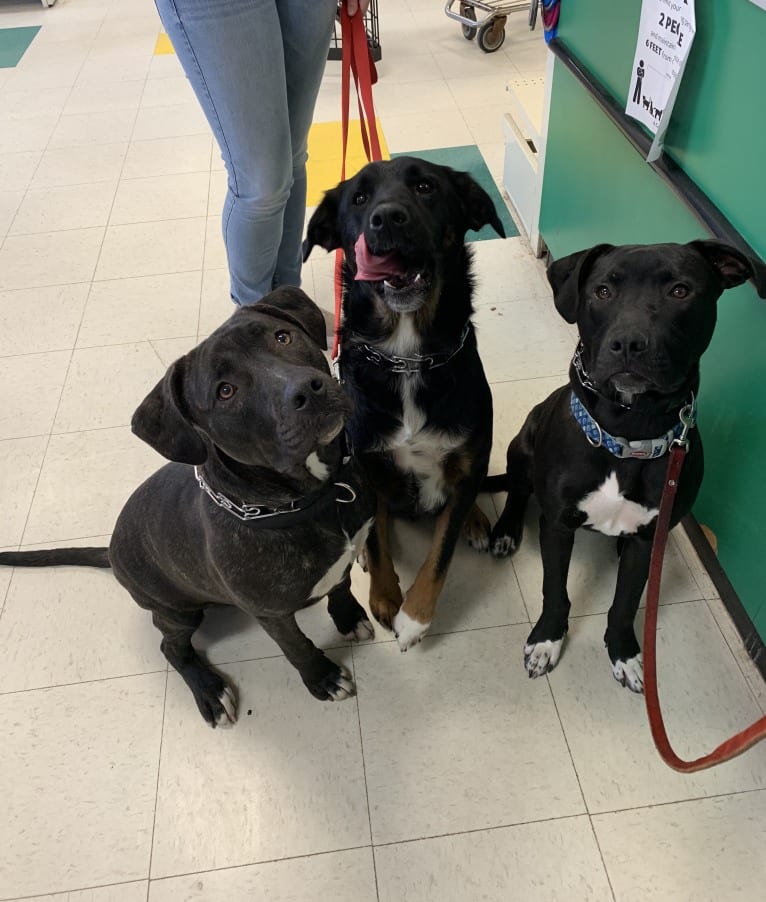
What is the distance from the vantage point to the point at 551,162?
9.40 feet

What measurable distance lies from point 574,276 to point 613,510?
54 centimetres

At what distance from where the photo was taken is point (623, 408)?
143cm

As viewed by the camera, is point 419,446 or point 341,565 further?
point 419,446

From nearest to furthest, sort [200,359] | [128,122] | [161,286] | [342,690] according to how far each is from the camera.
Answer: [200,359], [342,690], [161,286], [128,122]

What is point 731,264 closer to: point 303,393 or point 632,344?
point 632,344

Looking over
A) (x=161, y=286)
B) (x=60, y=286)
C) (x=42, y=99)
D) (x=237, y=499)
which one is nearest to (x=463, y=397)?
(x=237, y=499)

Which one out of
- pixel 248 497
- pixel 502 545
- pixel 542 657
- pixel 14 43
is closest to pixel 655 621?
pixel 542 657

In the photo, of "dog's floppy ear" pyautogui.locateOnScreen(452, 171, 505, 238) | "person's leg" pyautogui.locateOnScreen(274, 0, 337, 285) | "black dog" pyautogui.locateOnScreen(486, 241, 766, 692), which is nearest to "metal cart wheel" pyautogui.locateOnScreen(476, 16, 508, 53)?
"person's leg" pyautogui.locateOnScreen(274, 0, 337, 285)

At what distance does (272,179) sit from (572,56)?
1.23 metres

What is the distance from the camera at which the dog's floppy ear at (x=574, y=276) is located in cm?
143

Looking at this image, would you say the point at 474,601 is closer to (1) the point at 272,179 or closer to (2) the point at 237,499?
(2) the point at 237,499

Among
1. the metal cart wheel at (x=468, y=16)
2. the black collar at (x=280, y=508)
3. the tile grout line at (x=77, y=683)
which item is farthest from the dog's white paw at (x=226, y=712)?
the metal cart wheel at (x=468, y=16)

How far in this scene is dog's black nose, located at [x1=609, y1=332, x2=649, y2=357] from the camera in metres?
1.24

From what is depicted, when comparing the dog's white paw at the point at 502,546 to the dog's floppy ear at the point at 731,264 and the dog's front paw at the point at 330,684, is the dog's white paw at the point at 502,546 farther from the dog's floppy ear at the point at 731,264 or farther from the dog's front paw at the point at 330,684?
the dog's floppy ear at the point at 731,264
